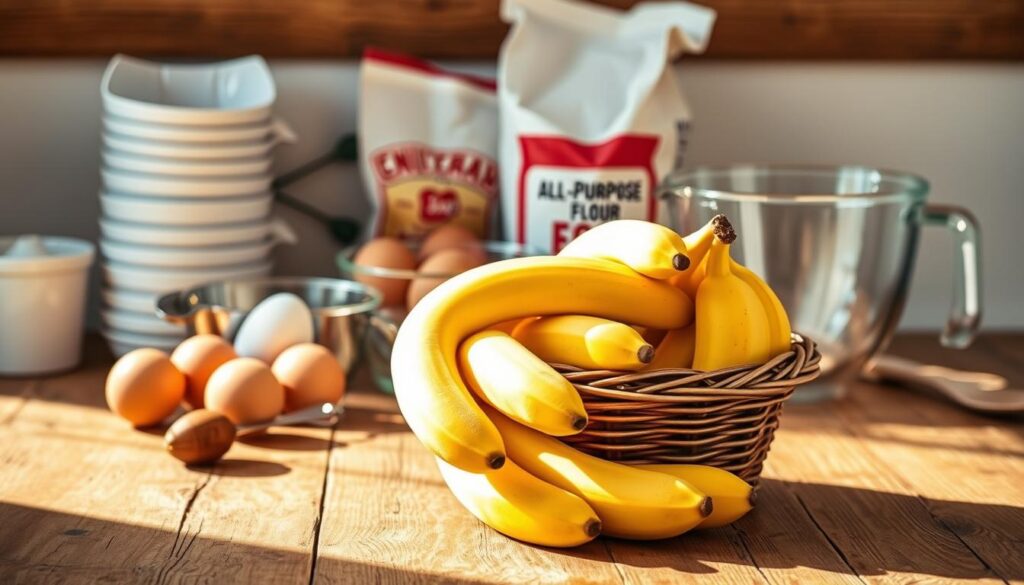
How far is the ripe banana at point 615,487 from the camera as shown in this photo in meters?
0.90

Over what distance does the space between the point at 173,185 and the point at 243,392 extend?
14.2 inches

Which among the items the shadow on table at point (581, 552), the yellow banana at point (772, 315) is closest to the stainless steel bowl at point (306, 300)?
the shadow on table at point (581, 552)

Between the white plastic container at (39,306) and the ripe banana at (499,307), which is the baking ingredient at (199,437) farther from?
the white plastic container at (39,306)

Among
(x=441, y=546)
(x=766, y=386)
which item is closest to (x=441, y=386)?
(x=441, y=546)

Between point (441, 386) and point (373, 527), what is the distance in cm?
17

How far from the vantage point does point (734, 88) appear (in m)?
1.63

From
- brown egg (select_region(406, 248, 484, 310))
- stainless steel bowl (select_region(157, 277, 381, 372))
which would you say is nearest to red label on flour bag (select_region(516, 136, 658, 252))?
brown egg (select_region(406, 248, 484, 310))

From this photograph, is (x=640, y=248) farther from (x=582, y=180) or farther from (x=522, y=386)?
(x=582, y=180)

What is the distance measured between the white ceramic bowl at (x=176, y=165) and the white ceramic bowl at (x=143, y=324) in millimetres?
169

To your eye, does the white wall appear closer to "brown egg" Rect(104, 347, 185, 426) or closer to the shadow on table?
"brown egg" Rect(104, 347, 185, 426)

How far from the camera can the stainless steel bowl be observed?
1291 mm

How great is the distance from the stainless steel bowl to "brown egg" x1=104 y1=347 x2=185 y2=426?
9 centimetres

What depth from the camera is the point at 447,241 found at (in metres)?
1.43

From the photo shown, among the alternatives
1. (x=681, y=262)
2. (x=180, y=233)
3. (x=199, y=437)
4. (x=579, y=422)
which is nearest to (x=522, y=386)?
(x=579, y=422)
